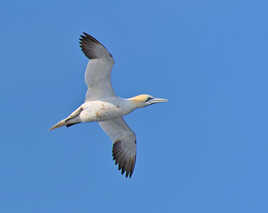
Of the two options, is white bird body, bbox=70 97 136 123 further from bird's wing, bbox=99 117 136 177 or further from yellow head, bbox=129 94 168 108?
bird's wing, bbox=99 117 136 177

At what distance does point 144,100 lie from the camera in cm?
2297

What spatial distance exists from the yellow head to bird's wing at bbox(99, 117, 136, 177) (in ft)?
3.86

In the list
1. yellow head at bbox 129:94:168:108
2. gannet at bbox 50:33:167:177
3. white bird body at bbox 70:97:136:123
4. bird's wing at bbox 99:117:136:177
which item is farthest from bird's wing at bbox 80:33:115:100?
bird's wing at bbox 99:117:136:177

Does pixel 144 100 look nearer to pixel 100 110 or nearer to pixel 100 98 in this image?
pixel 100 98

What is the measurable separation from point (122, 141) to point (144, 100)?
1.87 m

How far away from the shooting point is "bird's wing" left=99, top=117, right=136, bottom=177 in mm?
23802

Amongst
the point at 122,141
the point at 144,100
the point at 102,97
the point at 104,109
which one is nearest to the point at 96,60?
the point at 102,97

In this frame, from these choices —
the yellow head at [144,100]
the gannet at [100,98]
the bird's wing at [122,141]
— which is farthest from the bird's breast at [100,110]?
the bird's wing at [122,141]

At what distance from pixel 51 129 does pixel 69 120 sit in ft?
2.38

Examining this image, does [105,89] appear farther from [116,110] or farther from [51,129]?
[51,129]

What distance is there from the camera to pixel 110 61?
72.2ft

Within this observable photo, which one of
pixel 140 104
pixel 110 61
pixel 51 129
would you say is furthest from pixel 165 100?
pixel 51 129

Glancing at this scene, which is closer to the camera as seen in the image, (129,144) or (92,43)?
(92,43)

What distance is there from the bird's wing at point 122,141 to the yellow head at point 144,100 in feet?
3.86
